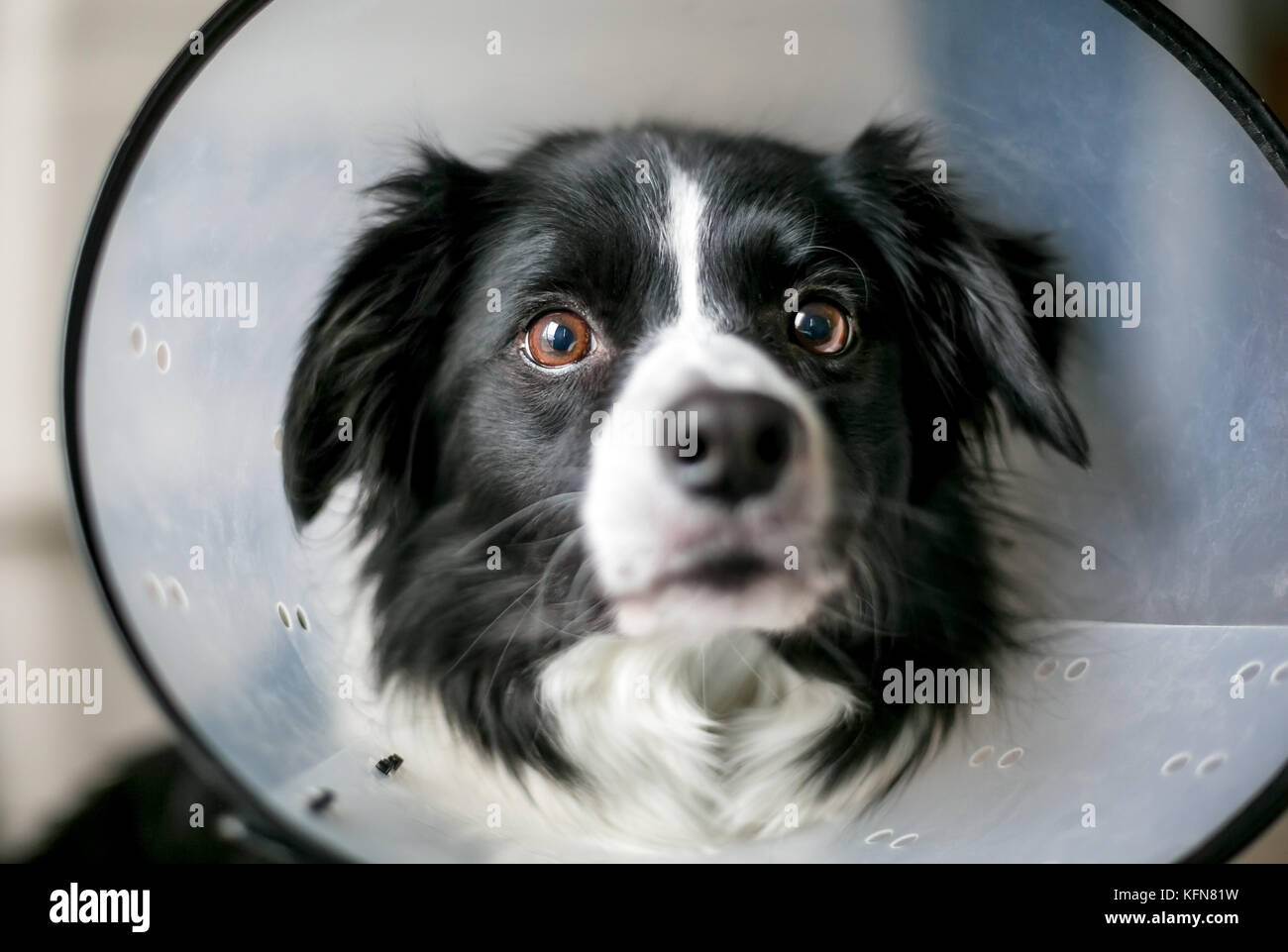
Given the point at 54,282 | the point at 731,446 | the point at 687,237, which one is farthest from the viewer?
the point at 54,282

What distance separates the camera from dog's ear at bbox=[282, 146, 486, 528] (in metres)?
1.09

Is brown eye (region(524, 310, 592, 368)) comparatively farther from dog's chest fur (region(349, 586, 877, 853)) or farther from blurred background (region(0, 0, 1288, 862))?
blurred background (region(0, 0, 1288, 862))

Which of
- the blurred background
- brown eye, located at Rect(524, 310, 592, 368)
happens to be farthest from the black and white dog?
the blurred background

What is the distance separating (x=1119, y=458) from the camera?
3.63 feet

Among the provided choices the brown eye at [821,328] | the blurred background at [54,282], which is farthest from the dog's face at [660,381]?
the blurred background at [54,282]

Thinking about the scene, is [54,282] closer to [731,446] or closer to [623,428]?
[623,428]

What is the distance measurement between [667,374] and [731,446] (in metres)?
0.10

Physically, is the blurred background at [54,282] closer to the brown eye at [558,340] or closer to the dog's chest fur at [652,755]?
the dog's chest fur at [652,755]

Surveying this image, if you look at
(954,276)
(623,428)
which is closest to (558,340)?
(623,428)

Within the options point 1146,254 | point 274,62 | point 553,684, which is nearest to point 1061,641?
point 1146,254

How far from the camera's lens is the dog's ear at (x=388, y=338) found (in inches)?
43.1

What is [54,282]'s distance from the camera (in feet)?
4.10

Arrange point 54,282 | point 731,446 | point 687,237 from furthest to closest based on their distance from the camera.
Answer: point 54,282, point 687,237, point 731,446

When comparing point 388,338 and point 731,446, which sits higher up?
point 388,338
